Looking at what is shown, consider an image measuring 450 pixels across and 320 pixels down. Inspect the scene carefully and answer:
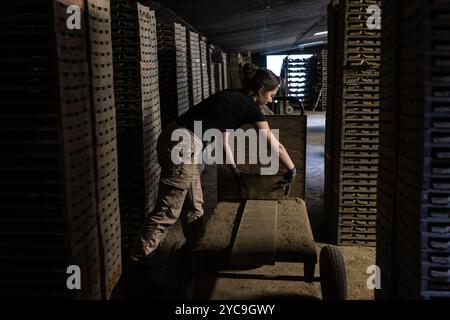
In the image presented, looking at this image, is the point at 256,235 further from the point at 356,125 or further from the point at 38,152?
the point at 356,125

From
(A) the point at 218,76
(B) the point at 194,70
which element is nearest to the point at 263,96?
(B) the point at 194,70

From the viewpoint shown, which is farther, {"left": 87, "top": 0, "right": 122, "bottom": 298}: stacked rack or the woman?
the woman

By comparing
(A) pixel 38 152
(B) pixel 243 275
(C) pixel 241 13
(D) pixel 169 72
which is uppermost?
(C) pixel 241 13

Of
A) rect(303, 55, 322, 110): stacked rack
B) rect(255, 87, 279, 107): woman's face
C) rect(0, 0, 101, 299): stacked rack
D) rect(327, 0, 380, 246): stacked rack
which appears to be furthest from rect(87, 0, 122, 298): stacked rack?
rect(303, 55, 322, 110): stacked rack

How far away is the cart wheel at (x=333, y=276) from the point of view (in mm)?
4098

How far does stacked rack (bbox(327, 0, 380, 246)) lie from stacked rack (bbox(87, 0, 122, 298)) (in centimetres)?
326

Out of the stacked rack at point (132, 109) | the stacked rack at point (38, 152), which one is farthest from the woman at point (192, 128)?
the stacked rack at point (38, 152)

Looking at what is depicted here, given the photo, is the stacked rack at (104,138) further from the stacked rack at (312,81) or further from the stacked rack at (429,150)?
the stacked rack at (312,81)

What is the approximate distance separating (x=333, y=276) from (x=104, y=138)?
231 centimetres

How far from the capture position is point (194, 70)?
11.1 metres

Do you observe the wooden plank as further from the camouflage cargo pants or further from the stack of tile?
the stack of tile

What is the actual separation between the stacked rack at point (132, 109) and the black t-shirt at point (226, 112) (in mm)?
1498

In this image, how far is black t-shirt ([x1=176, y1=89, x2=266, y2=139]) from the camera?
16.4 feet
